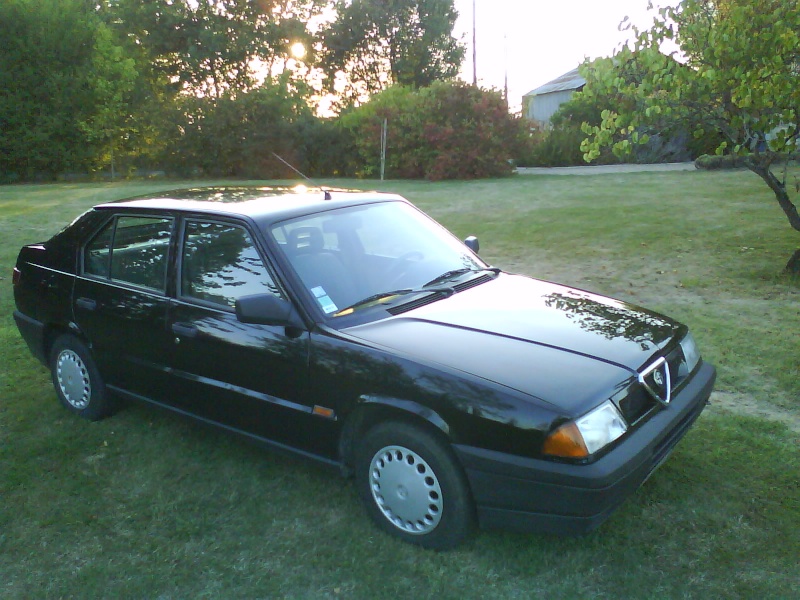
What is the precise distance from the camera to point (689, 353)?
154 inches

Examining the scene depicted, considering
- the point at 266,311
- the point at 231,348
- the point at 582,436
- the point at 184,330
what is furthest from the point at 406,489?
the point at 184,330

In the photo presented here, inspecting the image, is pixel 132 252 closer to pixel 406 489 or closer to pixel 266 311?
pixel 266 311

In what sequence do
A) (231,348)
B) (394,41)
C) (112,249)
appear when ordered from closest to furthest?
(231,348)
(112,249)
(394,41)

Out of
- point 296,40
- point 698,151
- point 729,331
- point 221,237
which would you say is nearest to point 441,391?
point 221,237

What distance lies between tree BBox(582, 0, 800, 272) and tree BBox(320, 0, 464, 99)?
42.8 m

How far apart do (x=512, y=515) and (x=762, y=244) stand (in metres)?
8.97

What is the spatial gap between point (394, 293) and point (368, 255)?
0.37m

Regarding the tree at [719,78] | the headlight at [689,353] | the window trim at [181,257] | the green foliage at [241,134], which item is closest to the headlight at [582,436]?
the headlight at [689,353]

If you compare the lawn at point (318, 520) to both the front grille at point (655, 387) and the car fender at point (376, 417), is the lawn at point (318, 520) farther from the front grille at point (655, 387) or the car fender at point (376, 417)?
the front grille at point (655, 387)

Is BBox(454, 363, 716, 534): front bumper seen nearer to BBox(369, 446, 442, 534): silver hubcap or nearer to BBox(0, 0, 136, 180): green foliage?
BBox(369, 446, 442, 534): silver hubcap

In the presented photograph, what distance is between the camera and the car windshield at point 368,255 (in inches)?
149

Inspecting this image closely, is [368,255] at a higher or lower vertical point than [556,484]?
higher

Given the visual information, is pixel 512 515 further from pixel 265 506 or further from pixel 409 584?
pixel 265 506

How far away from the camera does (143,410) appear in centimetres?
516
